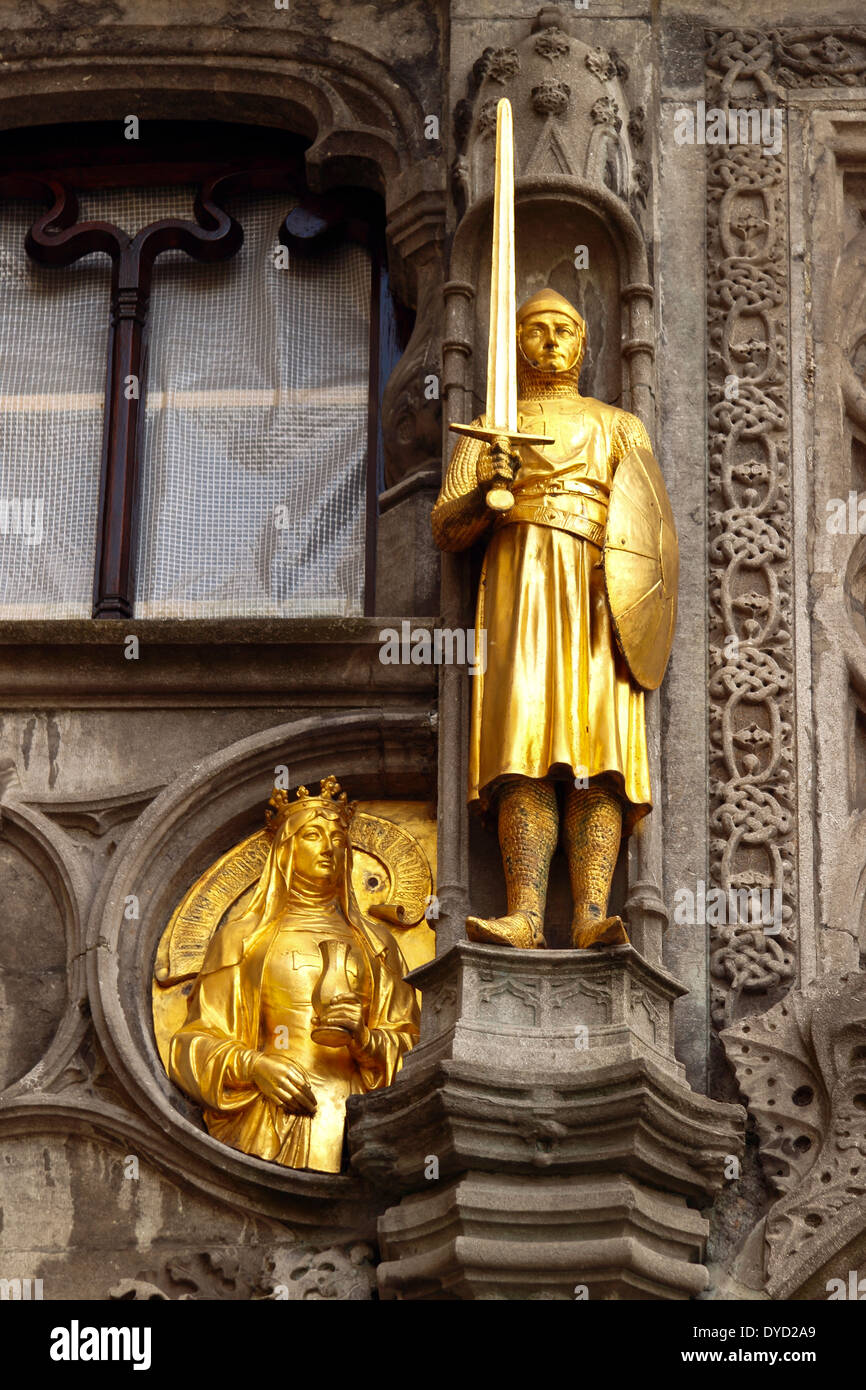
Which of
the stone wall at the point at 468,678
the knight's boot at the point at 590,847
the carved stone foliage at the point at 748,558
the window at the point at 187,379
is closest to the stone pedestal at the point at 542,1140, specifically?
the stone wall at the point at 468,678

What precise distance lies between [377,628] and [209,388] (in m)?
1.76

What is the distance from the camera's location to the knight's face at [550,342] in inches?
404

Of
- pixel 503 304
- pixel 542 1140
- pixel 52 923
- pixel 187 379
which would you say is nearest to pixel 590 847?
pixel 542 1140

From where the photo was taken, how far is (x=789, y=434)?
1073cm

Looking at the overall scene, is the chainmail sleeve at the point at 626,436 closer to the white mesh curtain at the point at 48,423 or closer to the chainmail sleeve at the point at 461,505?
the chainmail sleeve at the point at 461,505

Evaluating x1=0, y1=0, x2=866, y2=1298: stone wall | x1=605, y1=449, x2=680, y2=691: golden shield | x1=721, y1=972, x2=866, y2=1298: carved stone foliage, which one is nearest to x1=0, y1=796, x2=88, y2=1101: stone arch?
x1=0, y1=0, x2=866, y2=1298: stone wall

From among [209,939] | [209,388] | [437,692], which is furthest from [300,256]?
[209,939]

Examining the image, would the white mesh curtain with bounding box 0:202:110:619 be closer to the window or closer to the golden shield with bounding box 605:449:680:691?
the window

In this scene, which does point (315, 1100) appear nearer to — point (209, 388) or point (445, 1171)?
point (445, 1171)

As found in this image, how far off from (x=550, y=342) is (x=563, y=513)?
0.72m

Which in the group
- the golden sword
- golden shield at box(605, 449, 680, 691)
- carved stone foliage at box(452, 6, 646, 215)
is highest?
carved stone foliage at box(452, 6, 646, 215)

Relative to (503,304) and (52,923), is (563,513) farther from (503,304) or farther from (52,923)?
(52,923)

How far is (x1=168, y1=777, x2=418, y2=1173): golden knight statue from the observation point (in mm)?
9594

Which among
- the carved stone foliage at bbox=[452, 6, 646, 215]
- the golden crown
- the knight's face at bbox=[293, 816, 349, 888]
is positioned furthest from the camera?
the carved stone foliage at bbox=[452, 6, 646, 215]
